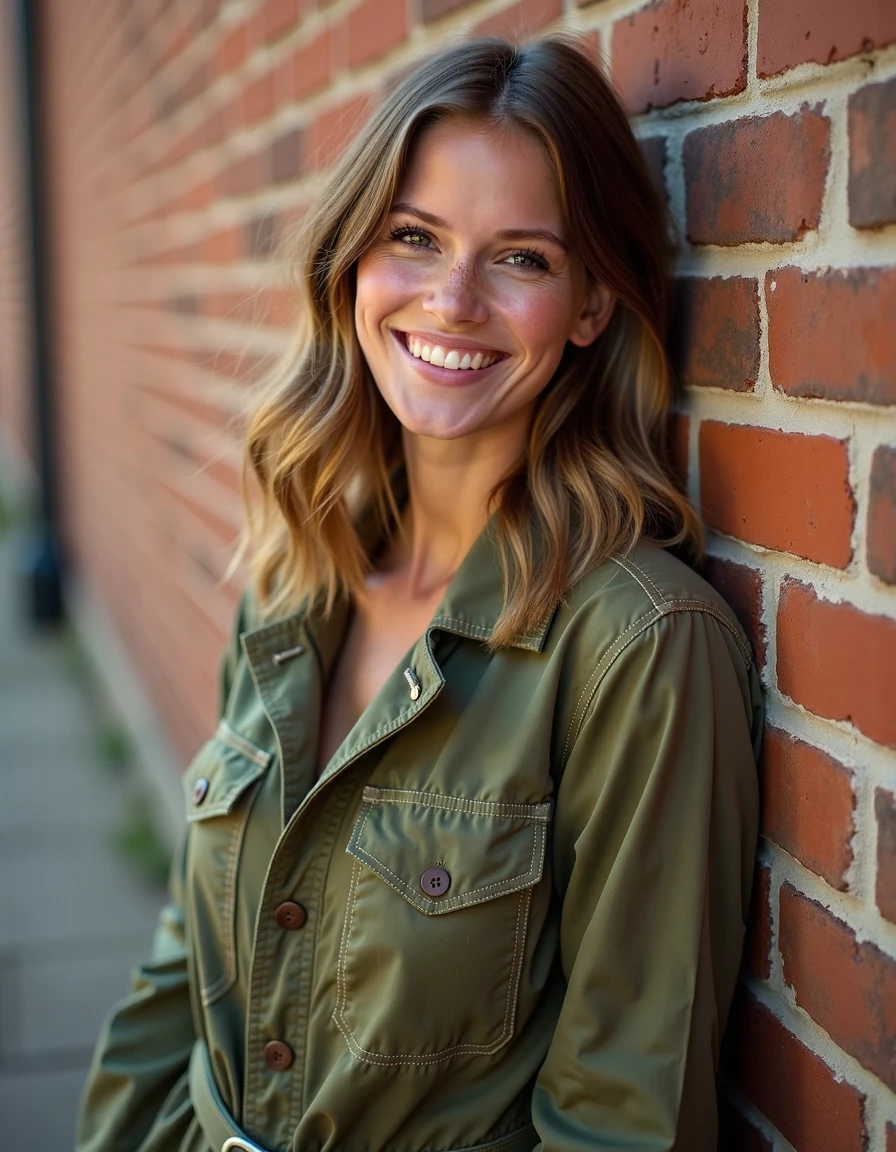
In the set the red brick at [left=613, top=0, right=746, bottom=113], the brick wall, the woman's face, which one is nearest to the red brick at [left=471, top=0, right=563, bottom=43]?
the brick wall

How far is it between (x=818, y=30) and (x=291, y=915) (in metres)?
1.19

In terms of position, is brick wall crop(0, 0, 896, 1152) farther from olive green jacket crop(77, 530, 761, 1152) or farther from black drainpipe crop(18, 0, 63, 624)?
black drainpipe crop(18, 0, 63, 624)

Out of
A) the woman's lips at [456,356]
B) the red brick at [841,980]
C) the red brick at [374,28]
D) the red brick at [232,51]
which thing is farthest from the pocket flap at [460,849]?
the red brick at [232,51]

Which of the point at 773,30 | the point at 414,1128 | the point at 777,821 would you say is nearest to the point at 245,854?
the point at 414,1128

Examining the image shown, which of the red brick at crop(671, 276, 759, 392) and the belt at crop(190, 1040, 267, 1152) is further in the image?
the belt at crop(190, 1040, 267, 1152)

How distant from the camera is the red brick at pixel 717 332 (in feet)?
4.60

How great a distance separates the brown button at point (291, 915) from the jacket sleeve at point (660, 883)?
39 cm

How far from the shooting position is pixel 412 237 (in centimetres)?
164

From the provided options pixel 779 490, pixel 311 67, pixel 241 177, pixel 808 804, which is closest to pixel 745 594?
pixel 779 490

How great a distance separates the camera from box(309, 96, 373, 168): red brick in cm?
232

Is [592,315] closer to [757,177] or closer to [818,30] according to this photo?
[757,177]

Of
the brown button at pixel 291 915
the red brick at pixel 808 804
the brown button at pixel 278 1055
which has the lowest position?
the brown button at pixel 278 1055

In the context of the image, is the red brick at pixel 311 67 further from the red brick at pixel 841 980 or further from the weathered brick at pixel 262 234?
the red brick at pixel 841 980

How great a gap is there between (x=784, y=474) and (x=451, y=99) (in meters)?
0.62
